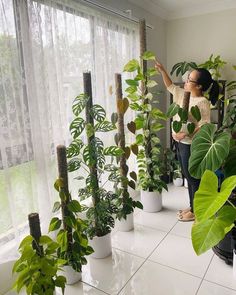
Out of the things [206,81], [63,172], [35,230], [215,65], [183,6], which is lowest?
[35,230]

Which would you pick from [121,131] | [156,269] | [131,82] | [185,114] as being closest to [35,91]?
[121,131]

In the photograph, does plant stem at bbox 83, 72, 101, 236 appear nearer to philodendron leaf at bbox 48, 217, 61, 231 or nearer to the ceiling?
philodendron leaf at bbox 48, 217, 61, 231

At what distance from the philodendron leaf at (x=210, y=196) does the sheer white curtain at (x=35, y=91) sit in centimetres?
114

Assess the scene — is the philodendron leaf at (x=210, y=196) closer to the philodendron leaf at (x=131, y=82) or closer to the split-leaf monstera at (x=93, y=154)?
the split-leaf monstera at (x=93, y=154)

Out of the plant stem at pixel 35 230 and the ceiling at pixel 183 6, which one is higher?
the ceiling at pixel 183 6

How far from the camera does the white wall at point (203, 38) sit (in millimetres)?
3015

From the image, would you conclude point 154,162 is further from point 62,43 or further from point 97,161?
point 62,43

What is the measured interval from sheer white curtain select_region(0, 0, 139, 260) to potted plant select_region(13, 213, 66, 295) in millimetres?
455

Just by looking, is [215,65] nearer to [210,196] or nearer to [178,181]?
[178,181]

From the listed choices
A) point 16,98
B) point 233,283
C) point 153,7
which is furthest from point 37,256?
point 153,7

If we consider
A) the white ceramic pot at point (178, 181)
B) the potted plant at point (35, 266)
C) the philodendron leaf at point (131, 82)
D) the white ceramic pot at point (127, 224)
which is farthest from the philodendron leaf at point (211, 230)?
the white ceramic pot at point (178, 181)

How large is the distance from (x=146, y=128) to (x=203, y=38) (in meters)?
1.66

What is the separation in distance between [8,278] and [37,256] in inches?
23.5

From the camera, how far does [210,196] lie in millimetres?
1050
